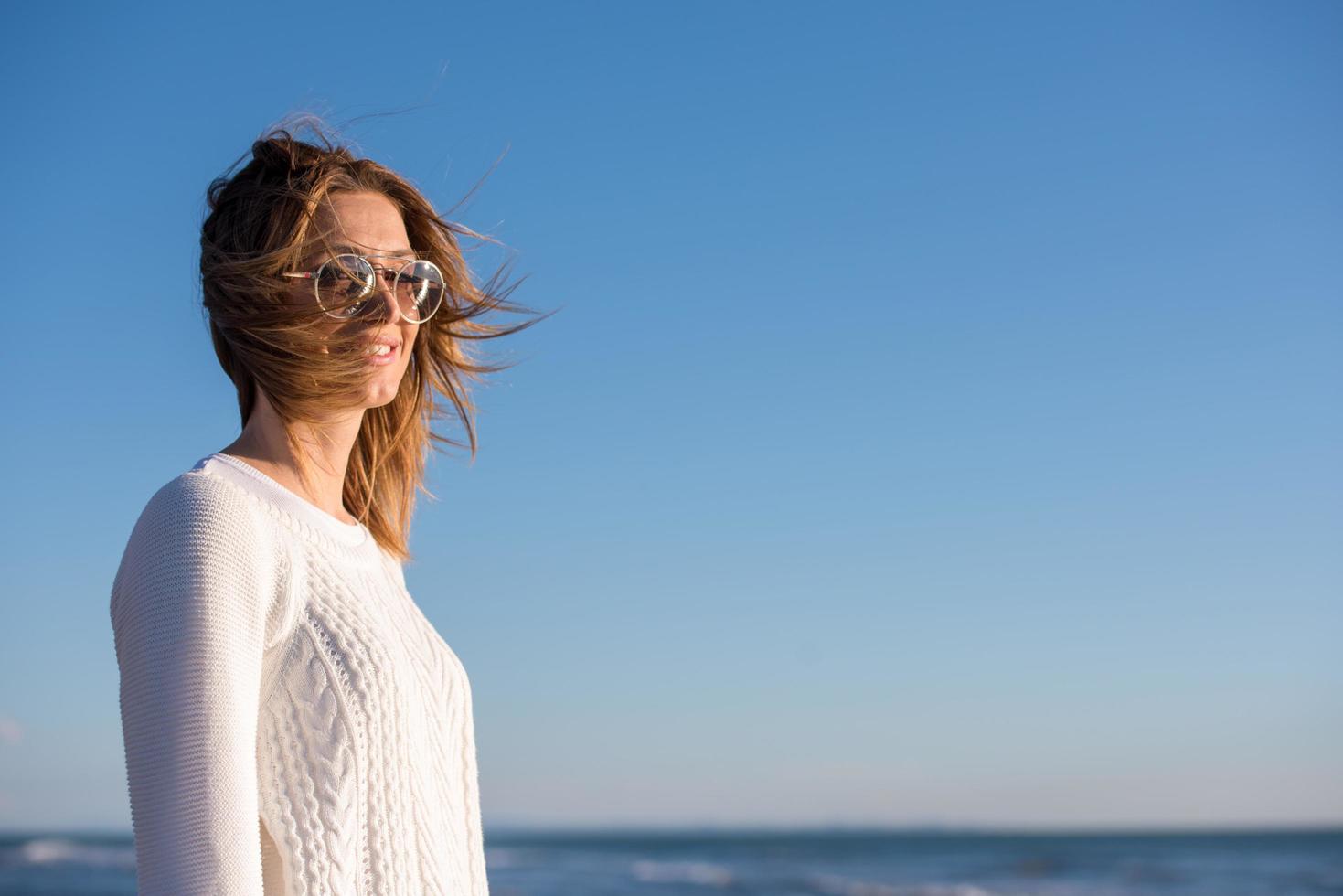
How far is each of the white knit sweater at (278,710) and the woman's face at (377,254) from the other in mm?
235

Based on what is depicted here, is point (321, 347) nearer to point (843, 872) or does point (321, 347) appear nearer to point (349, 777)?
point (349, 777)

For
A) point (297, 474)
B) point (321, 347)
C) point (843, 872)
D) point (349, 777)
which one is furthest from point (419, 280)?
point (843, 872)

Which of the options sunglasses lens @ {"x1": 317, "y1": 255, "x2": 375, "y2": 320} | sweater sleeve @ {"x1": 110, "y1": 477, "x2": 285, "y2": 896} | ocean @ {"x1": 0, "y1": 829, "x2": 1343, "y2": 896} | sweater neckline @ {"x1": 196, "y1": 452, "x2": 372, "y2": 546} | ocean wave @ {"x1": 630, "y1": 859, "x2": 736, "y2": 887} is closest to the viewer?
sweater sleeve @ {"x1": 110, "y1": 477, "x2": 285, "y2": 896}

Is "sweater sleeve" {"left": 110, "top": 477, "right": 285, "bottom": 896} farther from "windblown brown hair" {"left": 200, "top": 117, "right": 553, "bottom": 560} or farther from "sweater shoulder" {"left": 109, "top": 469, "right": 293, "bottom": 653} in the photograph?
"windblown brown hair" {"left": 200, "top": 117, "right": 553, "bottom": 560}

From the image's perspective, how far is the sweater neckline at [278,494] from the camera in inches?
67.0

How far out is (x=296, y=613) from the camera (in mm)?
1653

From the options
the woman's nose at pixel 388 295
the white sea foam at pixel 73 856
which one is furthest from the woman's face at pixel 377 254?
the white sea foam at pixel 73 856

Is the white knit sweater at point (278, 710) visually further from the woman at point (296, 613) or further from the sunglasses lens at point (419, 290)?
the sunglasses lens at point (419, 290)

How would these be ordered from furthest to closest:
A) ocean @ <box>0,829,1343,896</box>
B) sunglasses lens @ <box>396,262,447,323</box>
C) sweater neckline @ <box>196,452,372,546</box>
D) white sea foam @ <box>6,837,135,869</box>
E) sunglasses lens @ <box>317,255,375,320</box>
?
white sea foam @ <box>6,837,135,869</box>, ocean @ <box>0,829,1343,896</box>, sunglasses lens @ <box>396,262,447,323</box>, sunglasses lens @ <box>317,255,375,320</box>, sweater neckline @ <box>196,452,372,546</box>

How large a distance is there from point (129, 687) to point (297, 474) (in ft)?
1.73

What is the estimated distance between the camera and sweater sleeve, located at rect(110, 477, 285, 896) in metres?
1.37

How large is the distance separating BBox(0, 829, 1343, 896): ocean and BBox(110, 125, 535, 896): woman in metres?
18.3

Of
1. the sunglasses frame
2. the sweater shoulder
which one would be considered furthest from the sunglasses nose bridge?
the sweater shoulder

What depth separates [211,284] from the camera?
1.83 metres
